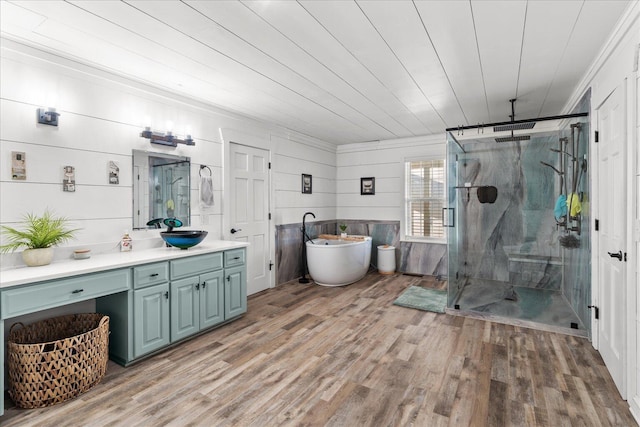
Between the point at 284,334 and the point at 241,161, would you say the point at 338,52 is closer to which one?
the point at 241,161

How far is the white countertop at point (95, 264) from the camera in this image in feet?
6.46

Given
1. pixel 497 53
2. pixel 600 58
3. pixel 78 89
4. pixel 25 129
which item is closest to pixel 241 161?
pixel 78 89

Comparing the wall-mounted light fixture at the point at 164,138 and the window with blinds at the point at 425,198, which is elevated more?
the wall-mounted light fixture at the point at 164,138

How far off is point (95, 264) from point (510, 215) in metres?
4.57

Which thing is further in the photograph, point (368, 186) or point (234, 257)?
point (368, 186)

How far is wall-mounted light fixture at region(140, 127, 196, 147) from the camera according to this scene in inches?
122

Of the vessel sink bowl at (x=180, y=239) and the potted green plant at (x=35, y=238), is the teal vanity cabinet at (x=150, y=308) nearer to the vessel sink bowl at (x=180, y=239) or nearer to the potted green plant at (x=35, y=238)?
the vessel sink bowl at (x=180, y=239)

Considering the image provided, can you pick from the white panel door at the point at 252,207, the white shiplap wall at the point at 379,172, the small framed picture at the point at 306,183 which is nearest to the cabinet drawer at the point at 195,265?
the white panel door at the point at 252,207

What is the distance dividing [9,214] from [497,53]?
12.5ft

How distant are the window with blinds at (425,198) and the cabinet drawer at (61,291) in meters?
4.47

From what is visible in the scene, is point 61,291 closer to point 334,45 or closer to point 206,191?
point 206,191

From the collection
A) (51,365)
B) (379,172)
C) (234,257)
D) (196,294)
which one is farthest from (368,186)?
(51,365)

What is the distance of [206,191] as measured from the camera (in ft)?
12.1

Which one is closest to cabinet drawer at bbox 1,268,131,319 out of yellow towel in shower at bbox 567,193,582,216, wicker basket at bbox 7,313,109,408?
wicker basket at bbox 7,313,109,408
